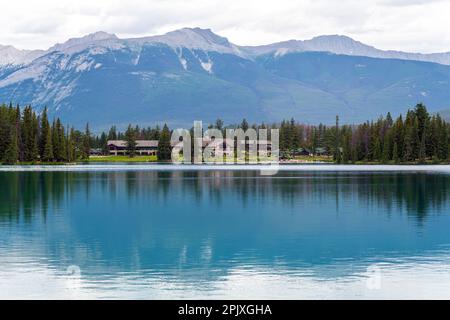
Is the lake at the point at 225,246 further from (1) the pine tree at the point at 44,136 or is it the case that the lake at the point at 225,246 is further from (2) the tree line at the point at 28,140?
(1) the pine tree at the point at 44,136

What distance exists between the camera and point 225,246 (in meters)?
43.2

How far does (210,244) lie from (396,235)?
11.5 meters

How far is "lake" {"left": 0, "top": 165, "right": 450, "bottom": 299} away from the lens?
3203cm

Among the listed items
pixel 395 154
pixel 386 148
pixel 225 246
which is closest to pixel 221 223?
pixel 225 246

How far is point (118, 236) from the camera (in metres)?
47.6

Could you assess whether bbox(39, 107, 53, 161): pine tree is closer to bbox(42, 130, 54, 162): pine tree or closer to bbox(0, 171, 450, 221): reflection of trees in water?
bbox(42, 130, 54, 162): pine tree

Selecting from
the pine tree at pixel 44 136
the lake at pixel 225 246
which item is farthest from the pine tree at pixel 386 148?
the lake at pixel 225 246

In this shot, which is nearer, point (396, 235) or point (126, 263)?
point (126, 263)

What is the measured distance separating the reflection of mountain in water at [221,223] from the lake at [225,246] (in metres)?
0.08

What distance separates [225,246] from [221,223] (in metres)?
11.4

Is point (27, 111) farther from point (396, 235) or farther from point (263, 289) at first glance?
point (263, 289)

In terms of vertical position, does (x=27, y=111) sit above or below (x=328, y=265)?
above
